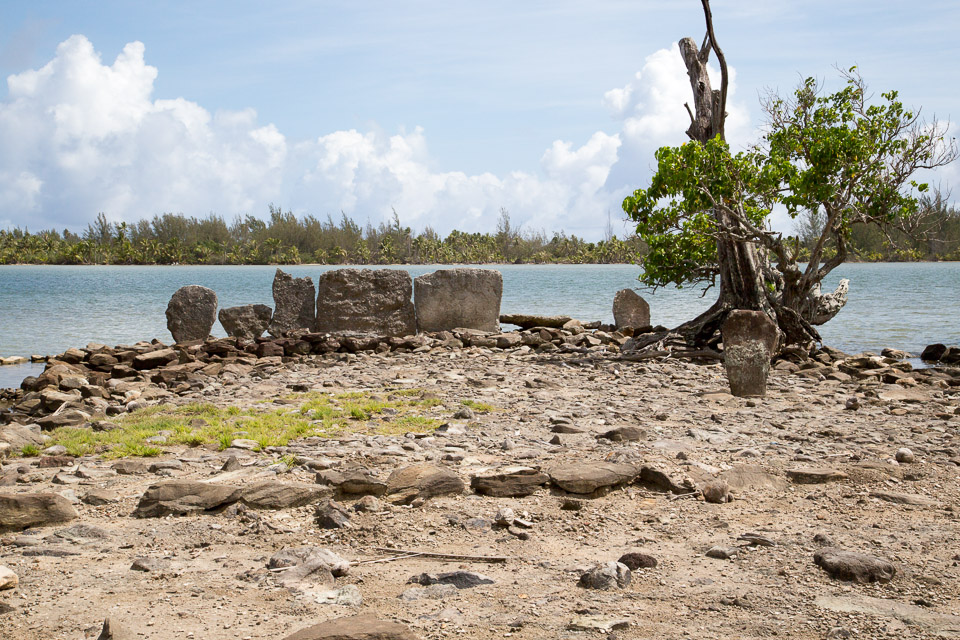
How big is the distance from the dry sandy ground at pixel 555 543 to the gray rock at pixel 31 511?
7cm

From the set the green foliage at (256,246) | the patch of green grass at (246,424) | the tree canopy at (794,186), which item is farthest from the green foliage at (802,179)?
the green foliage at (256,246)

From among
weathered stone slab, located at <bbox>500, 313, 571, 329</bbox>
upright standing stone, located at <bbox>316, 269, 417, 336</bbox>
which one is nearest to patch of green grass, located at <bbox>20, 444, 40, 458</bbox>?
upright standing stone, located at <bbox>316, 269, 417, 336</bbox>

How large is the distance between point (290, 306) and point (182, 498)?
1134 cm

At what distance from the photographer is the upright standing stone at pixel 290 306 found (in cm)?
1578

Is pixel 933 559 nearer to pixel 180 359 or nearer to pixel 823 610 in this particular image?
pixel 823 610

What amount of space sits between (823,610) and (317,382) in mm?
7705

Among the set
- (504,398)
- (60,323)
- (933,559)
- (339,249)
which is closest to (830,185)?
(504,398)

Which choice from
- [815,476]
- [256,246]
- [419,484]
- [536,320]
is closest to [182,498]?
[419,484]

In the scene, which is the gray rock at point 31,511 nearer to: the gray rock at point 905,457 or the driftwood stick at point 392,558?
the driftwood stick at point 392,558

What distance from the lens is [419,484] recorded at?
500cm

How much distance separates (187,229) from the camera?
92.9 meters

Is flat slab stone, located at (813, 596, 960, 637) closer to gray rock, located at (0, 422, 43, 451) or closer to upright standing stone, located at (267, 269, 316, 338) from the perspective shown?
gray rock, located at (0, 422, 43, 451)

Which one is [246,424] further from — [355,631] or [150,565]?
[355,631]

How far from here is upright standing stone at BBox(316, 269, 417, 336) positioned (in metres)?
15.6
